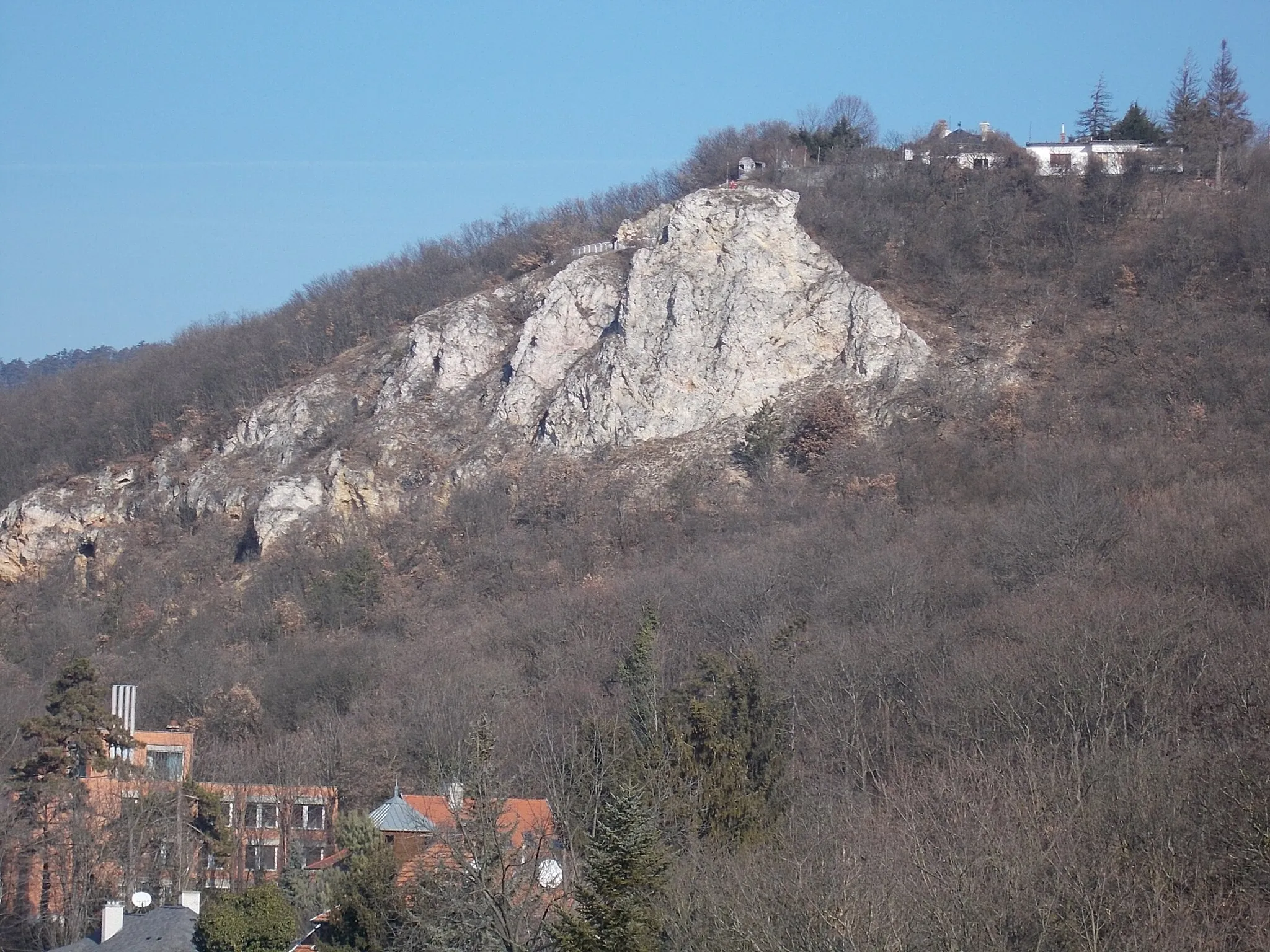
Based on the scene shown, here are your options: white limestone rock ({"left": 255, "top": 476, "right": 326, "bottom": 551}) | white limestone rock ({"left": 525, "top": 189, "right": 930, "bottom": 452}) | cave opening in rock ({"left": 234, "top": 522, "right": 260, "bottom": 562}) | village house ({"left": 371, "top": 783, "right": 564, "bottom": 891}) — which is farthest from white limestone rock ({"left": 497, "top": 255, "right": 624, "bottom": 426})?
village house ({"left": 371, "top": 783, "right": 564, "bottom": 891})

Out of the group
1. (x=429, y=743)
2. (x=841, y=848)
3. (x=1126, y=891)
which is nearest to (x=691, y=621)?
(x=429, y=743)

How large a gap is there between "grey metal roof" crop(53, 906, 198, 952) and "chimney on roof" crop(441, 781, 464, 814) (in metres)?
4.05

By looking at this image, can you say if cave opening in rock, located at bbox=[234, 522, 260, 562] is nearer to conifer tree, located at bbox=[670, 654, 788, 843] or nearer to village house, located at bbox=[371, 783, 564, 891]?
village house, located at bbox=[371, 783, 564, 891]

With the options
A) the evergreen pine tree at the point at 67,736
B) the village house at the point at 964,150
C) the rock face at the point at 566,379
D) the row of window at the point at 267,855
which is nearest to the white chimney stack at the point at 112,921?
the evergreen pine tree at the point at 67,736

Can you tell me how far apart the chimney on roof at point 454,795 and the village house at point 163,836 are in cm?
598

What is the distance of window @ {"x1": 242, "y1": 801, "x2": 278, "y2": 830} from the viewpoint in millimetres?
32688

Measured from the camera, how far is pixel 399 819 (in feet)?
81.0

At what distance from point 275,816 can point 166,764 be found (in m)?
4.39

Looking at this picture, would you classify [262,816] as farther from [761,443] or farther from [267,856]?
[761,443]

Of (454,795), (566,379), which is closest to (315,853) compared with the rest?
(454,795)

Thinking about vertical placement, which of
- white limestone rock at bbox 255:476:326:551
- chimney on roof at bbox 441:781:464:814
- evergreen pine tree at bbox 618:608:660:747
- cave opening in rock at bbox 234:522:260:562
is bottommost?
chimney on roof at bbox 441:781:464:814

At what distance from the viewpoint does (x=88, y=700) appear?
100 ft

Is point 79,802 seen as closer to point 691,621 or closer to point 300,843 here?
point 300,843

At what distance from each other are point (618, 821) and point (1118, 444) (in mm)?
30032
